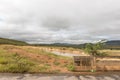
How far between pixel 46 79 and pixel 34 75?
4.49 feet

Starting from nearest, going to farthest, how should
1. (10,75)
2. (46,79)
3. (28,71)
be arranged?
1. (46,79)
2. (10,75)
3. (28,71)

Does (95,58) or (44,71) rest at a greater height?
(95,58)

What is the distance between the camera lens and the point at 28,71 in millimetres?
14008

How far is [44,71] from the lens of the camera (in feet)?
46.4

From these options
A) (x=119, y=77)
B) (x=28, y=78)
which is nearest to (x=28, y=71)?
(x=28, y=78)

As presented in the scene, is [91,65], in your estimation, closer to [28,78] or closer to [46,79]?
[46,79]

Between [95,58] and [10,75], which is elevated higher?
[95,58]

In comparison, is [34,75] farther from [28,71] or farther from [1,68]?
[1,68]

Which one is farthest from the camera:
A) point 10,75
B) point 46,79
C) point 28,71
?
point 28,71

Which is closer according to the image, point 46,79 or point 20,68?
point 46,79

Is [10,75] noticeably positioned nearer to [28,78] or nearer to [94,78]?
[28,78]

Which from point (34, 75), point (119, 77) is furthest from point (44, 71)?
point (119, 77)

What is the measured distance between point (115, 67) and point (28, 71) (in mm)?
6694

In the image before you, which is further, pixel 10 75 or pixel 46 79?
pixel 10 75
